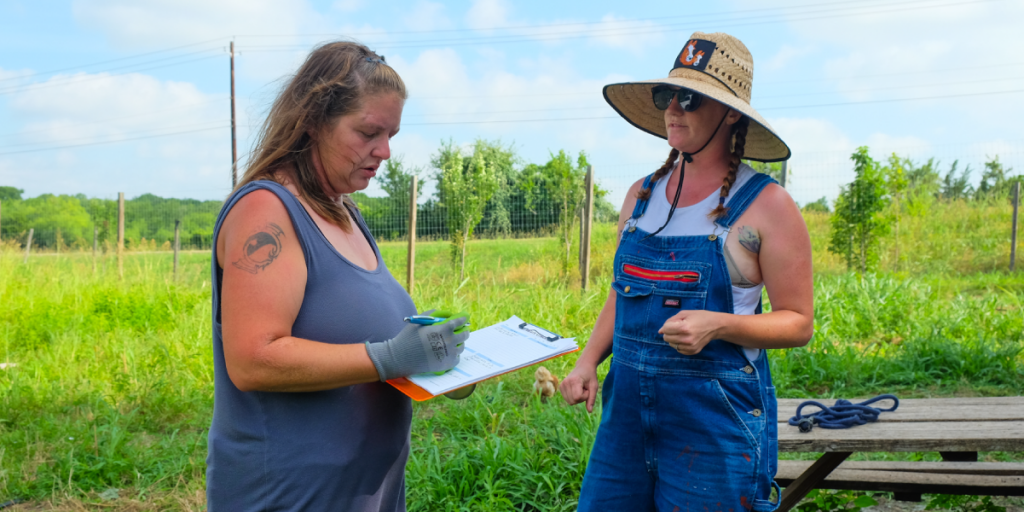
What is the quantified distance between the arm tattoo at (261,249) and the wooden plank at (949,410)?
6.96 feet

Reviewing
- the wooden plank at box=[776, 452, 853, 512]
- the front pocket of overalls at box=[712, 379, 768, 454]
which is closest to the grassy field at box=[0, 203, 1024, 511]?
the wooden plank at box=[776, 452, 853, 512]

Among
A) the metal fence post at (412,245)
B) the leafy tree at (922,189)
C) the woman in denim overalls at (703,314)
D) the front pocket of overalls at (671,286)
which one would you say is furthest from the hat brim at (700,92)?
the leafy tree at (922,189)

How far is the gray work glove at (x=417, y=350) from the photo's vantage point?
51.3 inches

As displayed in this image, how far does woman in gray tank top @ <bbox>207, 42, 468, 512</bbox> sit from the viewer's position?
4.02 ft

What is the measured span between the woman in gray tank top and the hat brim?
740mm

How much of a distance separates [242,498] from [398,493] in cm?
38

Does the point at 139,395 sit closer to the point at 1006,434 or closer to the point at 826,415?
the point at 826,415

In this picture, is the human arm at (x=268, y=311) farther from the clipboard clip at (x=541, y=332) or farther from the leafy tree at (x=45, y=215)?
the leafy tree at (x=45, y=215)

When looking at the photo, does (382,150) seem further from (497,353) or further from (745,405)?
(745,405)

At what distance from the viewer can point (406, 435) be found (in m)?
1.55

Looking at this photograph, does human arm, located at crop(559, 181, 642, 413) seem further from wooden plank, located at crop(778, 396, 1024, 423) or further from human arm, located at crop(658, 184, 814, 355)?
wooden plank, located at crop(778, 396, 1024, 423)

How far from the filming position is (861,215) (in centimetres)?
902

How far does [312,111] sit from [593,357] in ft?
3.30

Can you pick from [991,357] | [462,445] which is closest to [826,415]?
[462,445]
